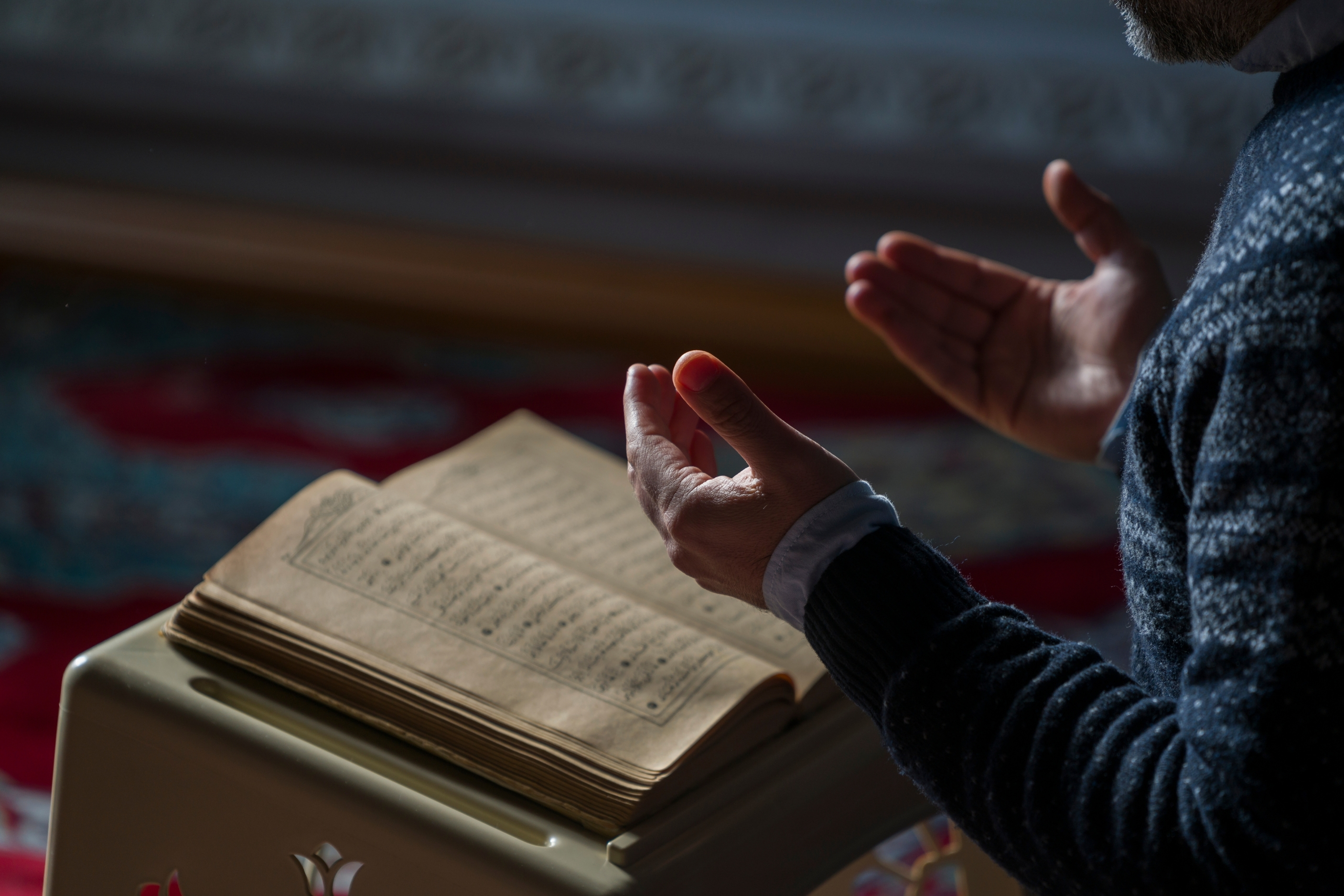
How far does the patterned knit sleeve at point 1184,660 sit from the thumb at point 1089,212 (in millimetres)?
501

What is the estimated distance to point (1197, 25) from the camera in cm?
71

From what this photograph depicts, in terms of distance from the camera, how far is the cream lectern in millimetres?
711

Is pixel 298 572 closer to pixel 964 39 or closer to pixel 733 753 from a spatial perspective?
pixel 733 753

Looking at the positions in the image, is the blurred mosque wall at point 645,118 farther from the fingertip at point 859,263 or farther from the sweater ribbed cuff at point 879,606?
the sweater ribbed cuff at point 879,606

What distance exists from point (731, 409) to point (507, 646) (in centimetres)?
23

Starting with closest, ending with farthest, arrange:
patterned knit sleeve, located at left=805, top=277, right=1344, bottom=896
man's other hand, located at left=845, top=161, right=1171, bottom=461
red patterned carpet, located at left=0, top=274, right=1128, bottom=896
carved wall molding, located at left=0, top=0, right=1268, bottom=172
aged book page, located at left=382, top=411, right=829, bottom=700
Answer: patterned knit sleeve, located at left=805, top=277, right=1344, bottom=896 → aged book page, located at left=382, top=411, right=829, bottom=700 → man's other hand, located at left=845, top=161, right=1171, bottom=461 → red patterned carpet, located at left=0, top=274, right=1128, bottom=896 → carved wall molding, located at left=0, top=0, right=1268, bottom=172

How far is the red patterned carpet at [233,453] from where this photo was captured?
186 cm

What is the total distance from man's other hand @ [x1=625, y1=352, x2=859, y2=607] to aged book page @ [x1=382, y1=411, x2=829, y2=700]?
16cm

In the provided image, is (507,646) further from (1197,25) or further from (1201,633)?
(1197,25)

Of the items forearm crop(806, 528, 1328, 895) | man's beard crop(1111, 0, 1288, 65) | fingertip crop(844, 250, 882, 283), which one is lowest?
forearm crop(806, 528, 1328, 895)

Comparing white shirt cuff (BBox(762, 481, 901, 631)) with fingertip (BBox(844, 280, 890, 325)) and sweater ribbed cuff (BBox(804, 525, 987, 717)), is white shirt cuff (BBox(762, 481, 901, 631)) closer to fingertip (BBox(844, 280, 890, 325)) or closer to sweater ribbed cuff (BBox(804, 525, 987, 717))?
sweater ribbed cuff (BBox(804, 525, 987, 717))

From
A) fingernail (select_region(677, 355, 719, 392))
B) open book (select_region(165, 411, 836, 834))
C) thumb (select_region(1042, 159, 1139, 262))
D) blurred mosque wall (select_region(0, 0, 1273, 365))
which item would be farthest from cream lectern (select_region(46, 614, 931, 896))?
blurred mosque wall (select_region(0, 0, 1273, 365))

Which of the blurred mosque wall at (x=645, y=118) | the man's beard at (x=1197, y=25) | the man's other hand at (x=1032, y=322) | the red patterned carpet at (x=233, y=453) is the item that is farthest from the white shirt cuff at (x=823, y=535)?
the blurred mosque wall at (x=645, y=118)

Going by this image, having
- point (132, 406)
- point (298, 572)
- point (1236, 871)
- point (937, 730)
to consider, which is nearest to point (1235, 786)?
point (1236, 871)
